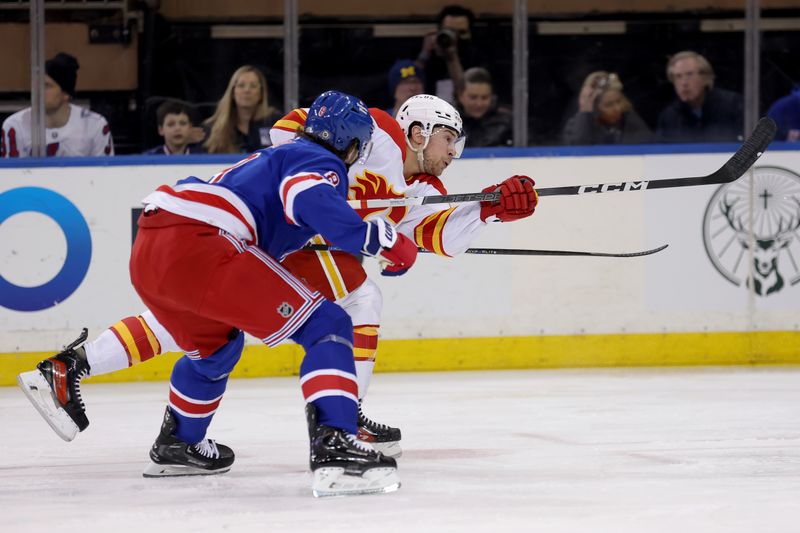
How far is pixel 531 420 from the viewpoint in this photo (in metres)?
4.14

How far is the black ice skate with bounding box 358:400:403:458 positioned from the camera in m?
3.51

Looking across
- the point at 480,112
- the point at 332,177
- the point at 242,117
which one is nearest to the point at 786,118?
the point at 480,112

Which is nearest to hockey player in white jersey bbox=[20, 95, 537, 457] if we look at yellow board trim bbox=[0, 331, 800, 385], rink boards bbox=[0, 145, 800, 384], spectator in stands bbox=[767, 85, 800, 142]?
rink boards bbox=[0, 145, 800, 384]

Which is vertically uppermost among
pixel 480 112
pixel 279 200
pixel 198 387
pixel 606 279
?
pixel 480 112

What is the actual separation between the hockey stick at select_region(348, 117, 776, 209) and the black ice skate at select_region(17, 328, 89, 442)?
2.85 feet

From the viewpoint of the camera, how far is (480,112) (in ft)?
18.3

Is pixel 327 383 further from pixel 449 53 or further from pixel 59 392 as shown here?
pixel 449 53

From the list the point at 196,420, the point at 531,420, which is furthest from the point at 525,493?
the point at 531,420

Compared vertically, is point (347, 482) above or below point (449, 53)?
below

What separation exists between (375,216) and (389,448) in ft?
2.07

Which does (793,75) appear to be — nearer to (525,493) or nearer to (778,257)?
(778,257)

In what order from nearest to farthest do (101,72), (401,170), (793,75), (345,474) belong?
(345,474), (401,170), (101,72), (793,75)

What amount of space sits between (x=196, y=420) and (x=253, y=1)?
9.06ft

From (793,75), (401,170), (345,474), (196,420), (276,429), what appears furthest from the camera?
(793,75)
